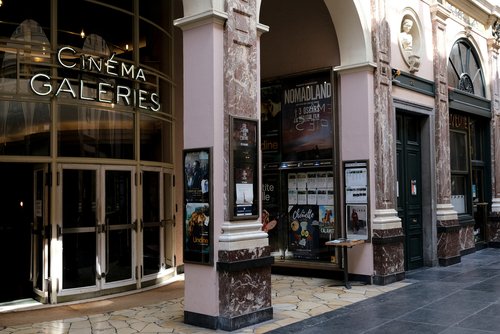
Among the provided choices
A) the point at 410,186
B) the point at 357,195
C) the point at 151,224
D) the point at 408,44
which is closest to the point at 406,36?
the point at 408,44

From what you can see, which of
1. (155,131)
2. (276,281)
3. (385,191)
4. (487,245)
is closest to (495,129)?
(487,245)

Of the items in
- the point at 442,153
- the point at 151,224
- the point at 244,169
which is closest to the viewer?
the point at 244,169

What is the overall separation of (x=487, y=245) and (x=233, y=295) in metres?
10.3

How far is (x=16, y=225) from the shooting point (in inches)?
358

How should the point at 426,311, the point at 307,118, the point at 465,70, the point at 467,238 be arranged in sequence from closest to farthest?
1. the point at 426,311
2. the point at 307,118
3. the point at 467,238
4. the point at 465,70

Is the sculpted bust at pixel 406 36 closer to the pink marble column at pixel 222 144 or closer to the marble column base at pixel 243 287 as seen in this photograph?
the pink marble column at pixel 222 144

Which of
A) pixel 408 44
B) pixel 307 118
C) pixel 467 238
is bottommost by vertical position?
pixel 467 238

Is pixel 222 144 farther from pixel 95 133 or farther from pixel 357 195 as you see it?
pixel 357 195

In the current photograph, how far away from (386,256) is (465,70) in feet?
21.4

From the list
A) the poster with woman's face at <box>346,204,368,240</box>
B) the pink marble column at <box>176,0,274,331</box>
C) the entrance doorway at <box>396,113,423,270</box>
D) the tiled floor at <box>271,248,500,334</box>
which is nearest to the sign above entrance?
the pink marble column at <box>176,0,274,331</box>

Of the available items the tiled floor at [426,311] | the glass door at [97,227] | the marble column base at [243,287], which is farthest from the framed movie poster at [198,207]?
the glass door at [97,227]

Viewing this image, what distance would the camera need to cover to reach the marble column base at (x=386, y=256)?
29.5 feet

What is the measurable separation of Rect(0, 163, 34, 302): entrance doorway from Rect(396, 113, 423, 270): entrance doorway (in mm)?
6580

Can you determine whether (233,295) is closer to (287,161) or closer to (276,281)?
(276,281)
